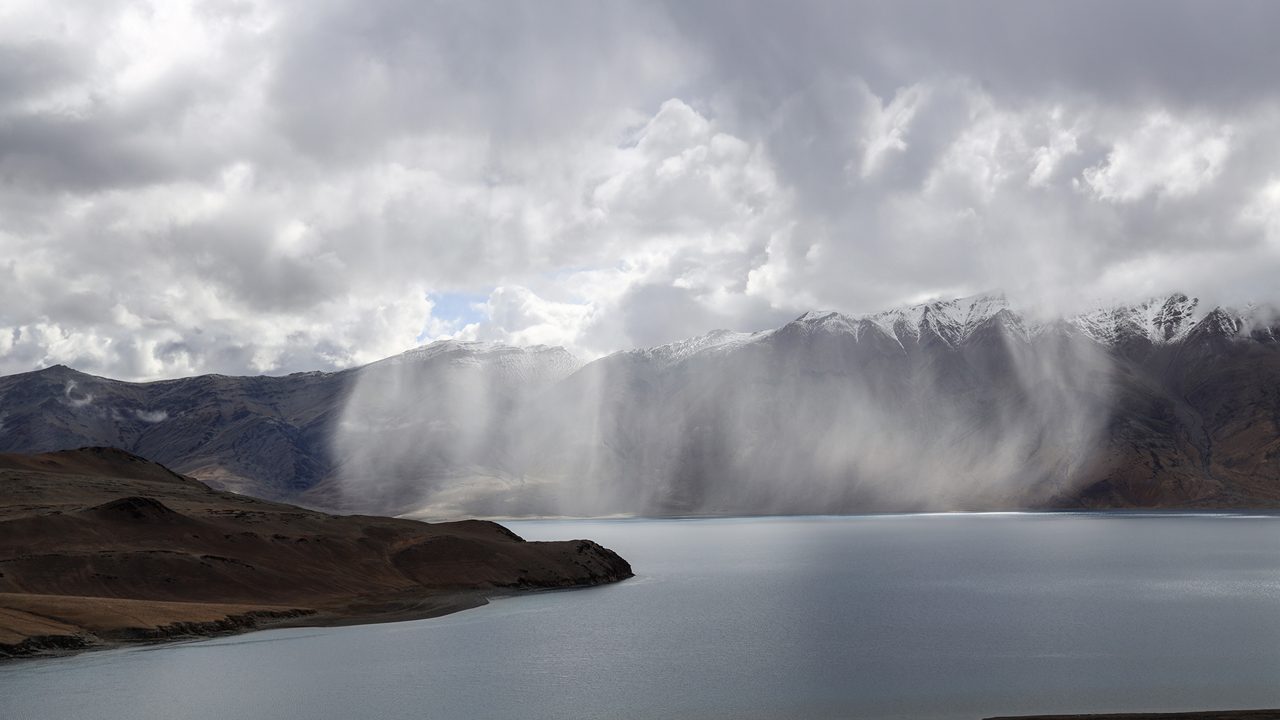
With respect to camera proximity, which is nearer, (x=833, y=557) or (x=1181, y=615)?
(x=1181, y=615)

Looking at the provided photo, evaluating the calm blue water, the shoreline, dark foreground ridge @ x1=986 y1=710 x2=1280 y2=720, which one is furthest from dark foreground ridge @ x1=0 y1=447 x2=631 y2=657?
dark foreground ridge @ x1=986 y1=710 x2=1280 y2=720

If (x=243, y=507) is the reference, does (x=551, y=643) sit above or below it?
below

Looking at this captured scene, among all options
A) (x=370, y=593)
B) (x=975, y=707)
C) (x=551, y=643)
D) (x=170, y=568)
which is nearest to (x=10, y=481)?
(x=170, y=568)

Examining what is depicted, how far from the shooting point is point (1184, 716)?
55.5m

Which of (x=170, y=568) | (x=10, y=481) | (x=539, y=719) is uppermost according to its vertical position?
(x=10, y=481)

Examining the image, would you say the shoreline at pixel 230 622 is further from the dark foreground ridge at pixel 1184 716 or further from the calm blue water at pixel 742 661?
the dark foreground ridge at pixel 1184 716

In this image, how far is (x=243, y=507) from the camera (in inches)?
6900

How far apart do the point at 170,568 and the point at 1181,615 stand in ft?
368

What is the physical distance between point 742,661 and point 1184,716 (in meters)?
32.8

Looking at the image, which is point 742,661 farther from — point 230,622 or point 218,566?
point 218,566

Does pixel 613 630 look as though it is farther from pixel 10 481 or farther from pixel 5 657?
pixel 10 481

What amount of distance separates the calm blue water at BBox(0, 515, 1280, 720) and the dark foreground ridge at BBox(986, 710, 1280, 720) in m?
3.04

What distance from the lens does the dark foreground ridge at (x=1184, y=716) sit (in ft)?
180

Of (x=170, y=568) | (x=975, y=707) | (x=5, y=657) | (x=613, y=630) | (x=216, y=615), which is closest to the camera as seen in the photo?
(x=975, y=707)
